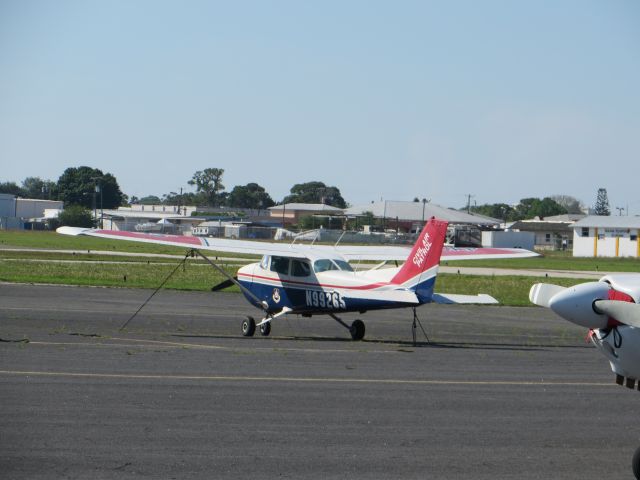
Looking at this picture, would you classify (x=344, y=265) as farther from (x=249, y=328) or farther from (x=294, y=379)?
(x=294, y=379)

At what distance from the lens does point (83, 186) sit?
12744 centimetres

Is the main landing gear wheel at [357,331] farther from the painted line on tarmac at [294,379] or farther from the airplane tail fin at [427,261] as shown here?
the painted line on tarmac at [294,379]

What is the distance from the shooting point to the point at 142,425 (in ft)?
32.7

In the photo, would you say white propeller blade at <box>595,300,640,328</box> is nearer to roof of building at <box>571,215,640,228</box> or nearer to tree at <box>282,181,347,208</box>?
roof of building at <box>571,215,640,228</box>

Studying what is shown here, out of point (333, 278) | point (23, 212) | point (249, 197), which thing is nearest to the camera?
point (333, 278)

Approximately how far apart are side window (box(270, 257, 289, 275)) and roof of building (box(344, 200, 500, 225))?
104549 millimetres

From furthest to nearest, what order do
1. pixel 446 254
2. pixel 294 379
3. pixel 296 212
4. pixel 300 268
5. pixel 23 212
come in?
1. pixel 296 212
2. pixel 23 212
3. pixel 446 254
4. pixel 300 268
5. pixel 294 379

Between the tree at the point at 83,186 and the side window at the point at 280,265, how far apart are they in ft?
352

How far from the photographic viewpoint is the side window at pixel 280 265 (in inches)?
798

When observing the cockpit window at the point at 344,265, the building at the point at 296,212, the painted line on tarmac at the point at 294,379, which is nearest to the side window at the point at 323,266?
the cockpit window at the point at 344,265

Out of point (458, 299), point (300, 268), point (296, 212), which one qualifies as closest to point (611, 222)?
point (458, 299)

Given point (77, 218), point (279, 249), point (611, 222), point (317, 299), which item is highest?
point (611, 222)

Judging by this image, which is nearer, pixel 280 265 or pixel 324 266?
pixel 324 266

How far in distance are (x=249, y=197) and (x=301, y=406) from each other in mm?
170459
